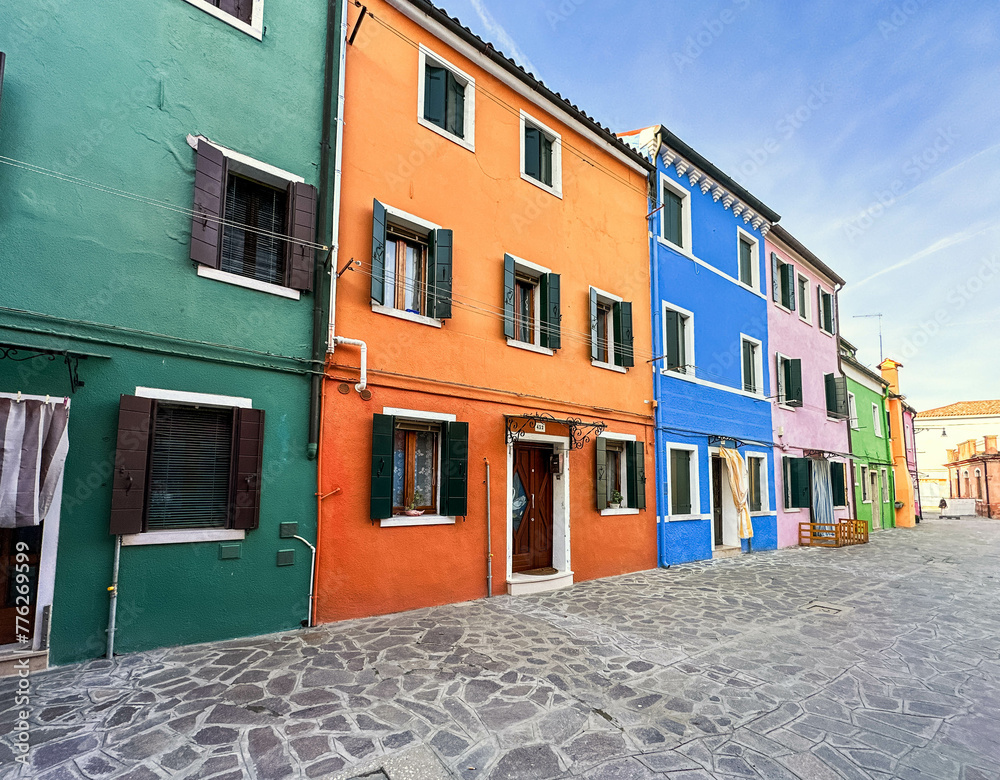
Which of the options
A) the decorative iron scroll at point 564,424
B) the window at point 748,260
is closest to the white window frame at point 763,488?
the window at point 748,260

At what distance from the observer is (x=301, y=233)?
662cm

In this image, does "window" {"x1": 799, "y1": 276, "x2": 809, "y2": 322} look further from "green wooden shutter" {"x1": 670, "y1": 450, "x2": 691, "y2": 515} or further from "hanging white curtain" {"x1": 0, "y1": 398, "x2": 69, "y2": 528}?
"hanging white curtain" {"x1": 0, "y1": 398, "x2": 69, "y2": 528}

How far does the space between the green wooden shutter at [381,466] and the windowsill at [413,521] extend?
0.12 m

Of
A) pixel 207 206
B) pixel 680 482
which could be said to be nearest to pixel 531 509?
pixel 680 482

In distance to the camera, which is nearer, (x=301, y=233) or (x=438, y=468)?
(x=301, y=233)

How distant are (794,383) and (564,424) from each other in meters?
10.7

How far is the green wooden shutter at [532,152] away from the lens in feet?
32.8

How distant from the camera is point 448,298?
795 centimetres

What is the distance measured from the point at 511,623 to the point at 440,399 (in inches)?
130

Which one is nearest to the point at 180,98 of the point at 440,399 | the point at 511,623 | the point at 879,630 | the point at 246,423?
the point at 246,423

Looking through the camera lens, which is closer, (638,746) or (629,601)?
(638,746)

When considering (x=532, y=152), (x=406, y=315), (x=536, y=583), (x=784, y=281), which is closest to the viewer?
(x=406, y=315)

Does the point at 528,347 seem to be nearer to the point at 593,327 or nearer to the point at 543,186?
the point at 593,327

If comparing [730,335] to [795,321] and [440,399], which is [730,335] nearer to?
[795,321]
